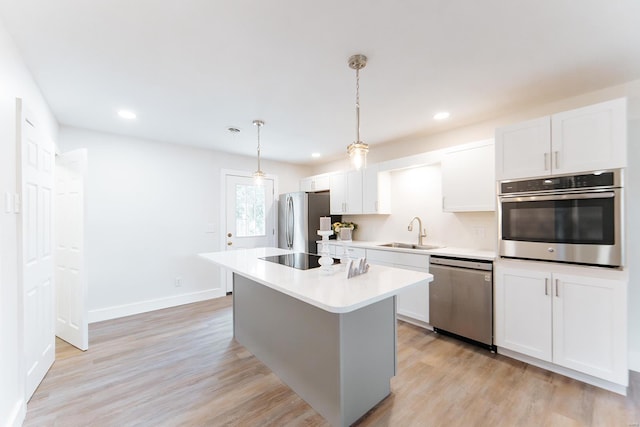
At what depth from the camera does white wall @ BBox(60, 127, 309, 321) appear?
3523 mm

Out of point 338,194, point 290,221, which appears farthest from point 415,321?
point 290,221

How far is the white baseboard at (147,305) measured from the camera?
3502 millimetres

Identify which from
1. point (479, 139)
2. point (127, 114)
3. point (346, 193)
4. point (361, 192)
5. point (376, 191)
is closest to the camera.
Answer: point (127, 114)

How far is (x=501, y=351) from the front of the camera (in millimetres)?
2562

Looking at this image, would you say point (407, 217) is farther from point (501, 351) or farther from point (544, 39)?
point (544, 39)

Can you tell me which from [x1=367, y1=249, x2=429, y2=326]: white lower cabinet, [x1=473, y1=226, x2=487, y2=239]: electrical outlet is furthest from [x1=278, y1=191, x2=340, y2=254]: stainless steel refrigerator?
[x1=473, y1=226, x2=487, y2=239]: electrical outlet

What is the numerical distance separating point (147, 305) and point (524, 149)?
486 centimetres

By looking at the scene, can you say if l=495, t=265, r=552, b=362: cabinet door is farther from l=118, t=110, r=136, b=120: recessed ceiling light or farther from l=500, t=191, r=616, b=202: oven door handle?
l=118, t=110, r=136, b=120: recessed ceiling light

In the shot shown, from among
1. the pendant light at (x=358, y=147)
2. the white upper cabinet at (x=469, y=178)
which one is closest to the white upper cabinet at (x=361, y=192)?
the white upper cabinet at (x=469, y=178)

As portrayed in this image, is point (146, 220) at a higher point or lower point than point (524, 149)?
lower

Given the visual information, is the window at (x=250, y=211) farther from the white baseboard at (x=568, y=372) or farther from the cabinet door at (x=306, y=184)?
the white baseboard at (x=568, y=372)

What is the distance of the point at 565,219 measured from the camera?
2197 millimetres

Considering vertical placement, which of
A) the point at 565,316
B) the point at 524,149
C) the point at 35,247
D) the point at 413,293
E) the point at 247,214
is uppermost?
the point at 524,149

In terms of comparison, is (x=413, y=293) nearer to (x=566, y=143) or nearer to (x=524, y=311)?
(x=524, y=311)
